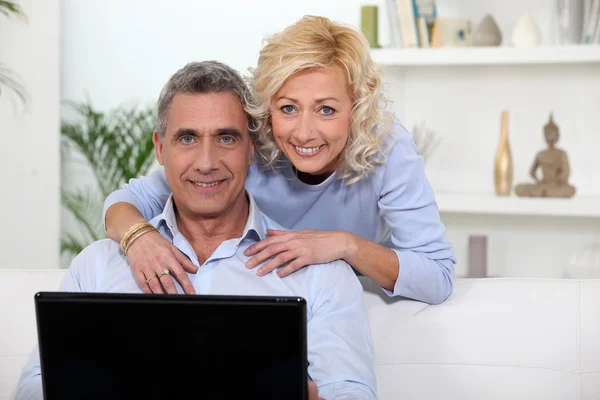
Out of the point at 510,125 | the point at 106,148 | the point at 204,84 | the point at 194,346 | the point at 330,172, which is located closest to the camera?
the point at 194,346

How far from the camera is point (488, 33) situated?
3330mm

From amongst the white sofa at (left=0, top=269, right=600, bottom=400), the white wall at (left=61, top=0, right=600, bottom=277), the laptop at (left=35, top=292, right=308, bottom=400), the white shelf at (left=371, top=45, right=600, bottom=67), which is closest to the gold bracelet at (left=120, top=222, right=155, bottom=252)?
the white sofa at (left=0, top=269, right=600, bottom=400)

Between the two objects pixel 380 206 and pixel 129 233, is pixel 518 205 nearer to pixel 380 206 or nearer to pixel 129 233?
pixel 380 206

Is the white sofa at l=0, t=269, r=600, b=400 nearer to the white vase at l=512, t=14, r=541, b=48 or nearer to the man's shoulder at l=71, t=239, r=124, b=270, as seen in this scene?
the man's shoulder at l=71, t=239, r=124, b=270

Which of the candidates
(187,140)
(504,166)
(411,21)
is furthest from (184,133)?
(504,166)

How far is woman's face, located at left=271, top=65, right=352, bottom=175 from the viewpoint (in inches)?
65.4

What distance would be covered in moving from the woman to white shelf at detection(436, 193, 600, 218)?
5.08 ft

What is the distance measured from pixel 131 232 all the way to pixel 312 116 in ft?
1.48

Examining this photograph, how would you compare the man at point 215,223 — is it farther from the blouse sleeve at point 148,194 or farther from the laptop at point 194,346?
the laptop at point 194,346

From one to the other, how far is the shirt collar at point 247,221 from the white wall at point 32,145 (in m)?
2.23

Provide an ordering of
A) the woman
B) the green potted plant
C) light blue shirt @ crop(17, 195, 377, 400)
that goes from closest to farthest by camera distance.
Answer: light blue shirt @ crop(17, 195, 377, 400) → the woman → the green potted plant

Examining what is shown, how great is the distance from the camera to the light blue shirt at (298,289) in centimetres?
147

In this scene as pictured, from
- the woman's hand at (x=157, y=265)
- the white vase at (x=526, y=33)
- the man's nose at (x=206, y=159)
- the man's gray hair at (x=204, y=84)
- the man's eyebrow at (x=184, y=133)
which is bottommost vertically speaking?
the woman's hand at (x=157, y=265)

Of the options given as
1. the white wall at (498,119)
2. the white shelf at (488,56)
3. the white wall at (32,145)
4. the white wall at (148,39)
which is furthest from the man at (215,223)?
the white wall at (148,39)
